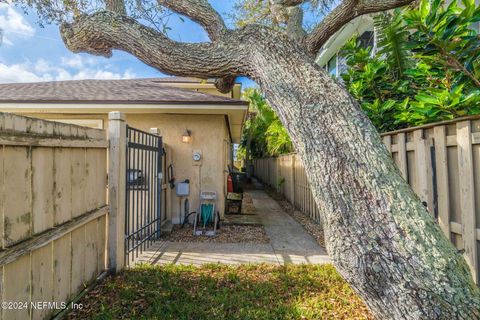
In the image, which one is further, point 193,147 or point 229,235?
point 193,147

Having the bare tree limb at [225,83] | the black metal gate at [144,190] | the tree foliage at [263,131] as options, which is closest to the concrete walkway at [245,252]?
the black metal gate at [144,190]

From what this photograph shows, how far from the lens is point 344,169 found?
2.12 m

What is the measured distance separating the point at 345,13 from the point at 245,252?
14.2ft

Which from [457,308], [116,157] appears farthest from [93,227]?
[457,308]

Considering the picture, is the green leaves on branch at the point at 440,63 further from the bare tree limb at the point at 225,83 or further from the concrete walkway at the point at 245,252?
the concrete walkway at the point at 245,252

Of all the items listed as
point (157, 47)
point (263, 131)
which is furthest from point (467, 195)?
point (263, 131)

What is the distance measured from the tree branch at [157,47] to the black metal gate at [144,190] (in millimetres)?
1645

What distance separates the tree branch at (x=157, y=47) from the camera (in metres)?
3.29

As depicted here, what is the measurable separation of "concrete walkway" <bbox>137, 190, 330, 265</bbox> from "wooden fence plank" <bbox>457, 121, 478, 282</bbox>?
2.44 m

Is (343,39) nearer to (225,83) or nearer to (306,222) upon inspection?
(306,222)

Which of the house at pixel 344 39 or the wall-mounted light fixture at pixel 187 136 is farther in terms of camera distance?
the house at pixel 344 39

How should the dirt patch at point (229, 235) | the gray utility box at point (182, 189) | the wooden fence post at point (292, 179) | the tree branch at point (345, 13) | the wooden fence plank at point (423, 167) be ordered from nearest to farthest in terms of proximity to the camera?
the wooden fence plank at point (423, 167) < the tree branch at point (345, 13) < the dirt patch at point (229, 235) < the gray utility box at point (182, 189) < the wooden fence post at point (292, 179)

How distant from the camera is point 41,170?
2508mm

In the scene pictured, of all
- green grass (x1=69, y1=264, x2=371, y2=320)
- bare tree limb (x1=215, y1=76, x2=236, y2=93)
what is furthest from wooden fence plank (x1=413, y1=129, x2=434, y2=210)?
bare tree limb (x1=215, y1=76, x2=236, y2=93)
